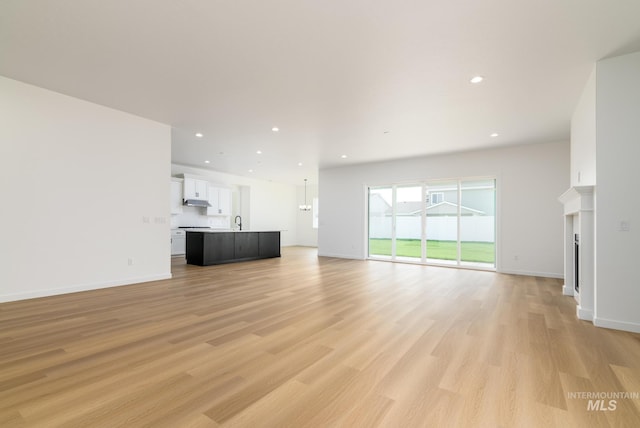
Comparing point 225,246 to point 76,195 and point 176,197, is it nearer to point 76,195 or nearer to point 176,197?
point 176,197

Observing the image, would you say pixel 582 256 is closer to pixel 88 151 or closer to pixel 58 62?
pixel 58 62

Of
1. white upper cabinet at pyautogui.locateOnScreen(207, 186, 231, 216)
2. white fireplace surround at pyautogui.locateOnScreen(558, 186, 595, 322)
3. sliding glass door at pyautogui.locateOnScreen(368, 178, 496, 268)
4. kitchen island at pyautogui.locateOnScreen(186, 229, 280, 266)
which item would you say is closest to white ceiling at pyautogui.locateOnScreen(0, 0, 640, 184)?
white fireplace surround at pyautogui.locateOnScreen(558, 186, 595, 322)

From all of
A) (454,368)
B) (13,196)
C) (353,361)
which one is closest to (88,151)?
(13,196)

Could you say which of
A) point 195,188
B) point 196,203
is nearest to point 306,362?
point 196,203

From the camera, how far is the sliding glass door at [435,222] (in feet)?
23.7

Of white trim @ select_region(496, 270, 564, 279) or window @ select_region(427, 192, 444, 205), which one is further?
window @ select_region(427, 192, 444, 205)

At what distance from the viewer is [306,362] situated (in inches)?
90.8

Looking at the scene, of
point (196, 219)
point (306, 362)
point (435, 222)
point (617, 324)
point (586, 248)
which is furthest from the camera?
point (196, 219)

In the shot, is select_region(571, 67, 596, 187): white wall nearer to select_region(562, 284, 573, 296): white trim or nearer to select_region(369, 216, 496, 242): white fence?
select_region(562, 284, 573, 296): white trim

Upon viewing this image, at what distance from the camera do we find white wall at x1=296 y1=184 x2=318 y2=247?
13.7m

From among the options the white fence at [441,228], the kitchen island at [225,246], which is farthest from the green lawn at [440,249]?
the kitchen island at [225,246]

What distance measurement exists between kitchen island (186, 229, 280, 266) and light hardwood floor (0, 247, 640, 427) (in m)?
3.29
